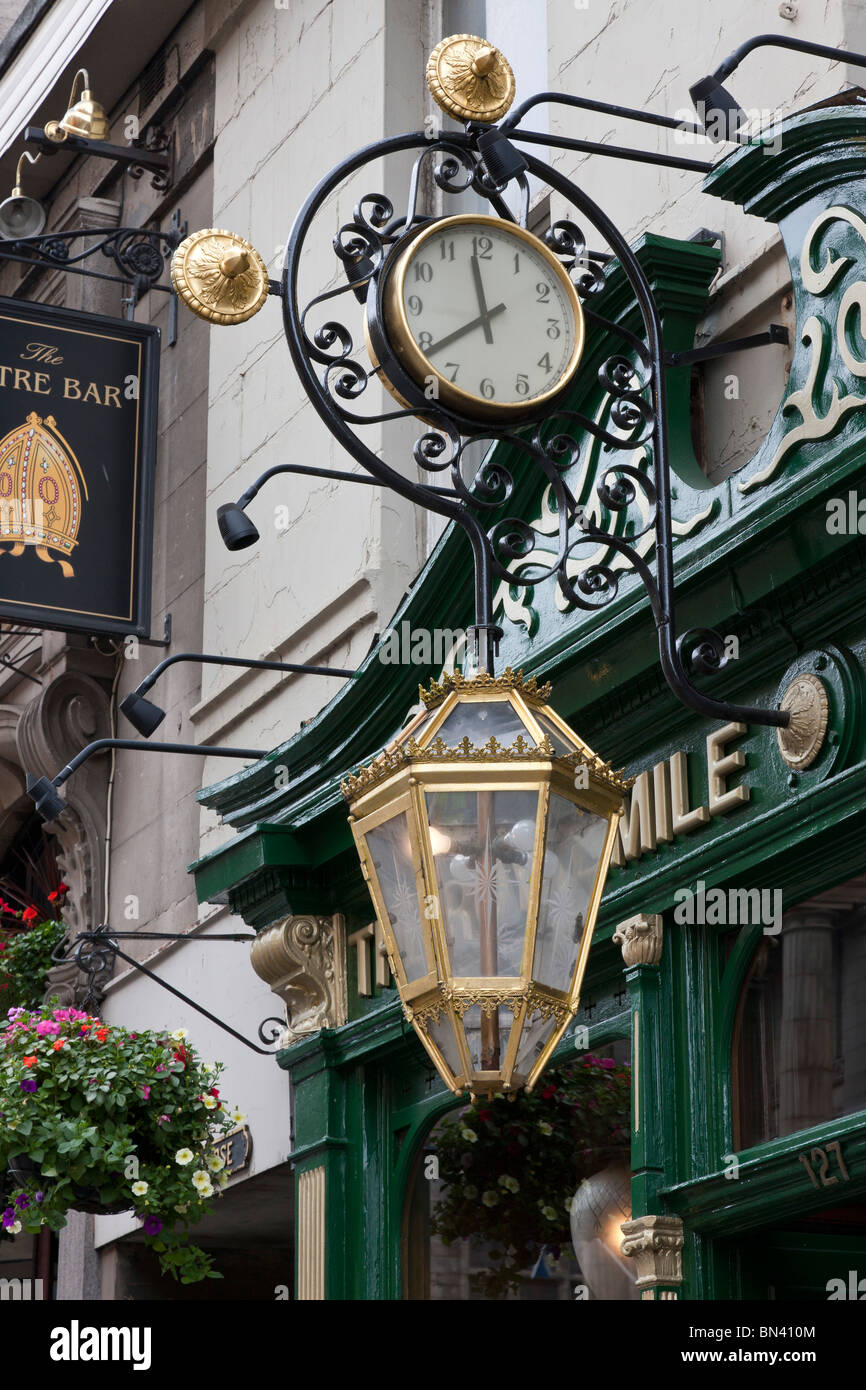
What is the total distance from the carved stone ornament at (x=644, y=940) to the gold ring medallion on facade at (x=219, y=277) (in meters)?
2.62

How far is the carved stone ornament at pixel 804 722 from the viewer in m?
6.73

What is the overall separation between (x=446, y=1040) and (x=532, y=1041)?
199 millimetres

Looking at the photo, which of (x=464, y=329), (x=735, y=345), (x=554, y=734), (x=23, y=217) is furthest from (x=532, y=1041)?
(x=23, y=217)

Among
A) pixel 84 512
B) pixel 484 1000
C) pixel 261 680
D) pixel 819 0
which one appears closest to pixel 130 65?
pixel 84 512

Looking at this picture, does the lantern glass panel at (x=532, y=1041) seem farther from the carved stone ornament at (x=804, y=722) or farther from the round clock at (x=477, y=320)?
the carved stone ornament at (x=804, y=722)

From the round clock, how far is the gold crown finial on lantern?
1.00 feet

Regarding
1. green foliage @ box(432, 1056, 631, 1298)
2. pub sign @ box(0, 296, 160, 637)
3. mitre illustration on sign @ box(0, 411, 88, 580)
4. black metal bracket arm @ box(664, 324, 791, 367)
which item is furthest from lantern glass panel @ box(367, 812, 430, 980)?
mitre illustration on sign @ box(0, 411, 88, 580)

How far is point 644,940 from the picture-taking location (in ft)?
24.4

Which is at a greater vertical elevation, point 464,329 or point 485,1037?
point 464,329

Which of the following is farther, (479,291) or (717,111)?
(717,111)

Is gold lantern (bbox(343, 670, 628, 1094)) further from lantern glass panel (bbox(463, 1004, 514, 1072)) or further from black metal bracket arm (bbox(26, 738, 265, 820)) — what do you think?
black metal bracket arm (bbox(26, 738, 265, 820))

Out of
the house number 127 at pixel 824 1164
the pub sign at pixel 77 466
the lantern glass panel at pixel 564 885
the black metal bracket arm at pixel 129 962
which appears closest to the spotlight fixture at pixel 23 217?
the pub sign at pixel 77 466

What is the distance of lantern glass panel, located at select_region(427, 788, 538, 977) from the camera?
491 centimetres

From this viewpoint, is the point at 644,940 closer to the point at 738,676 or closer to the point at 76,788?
the point at 738,676
